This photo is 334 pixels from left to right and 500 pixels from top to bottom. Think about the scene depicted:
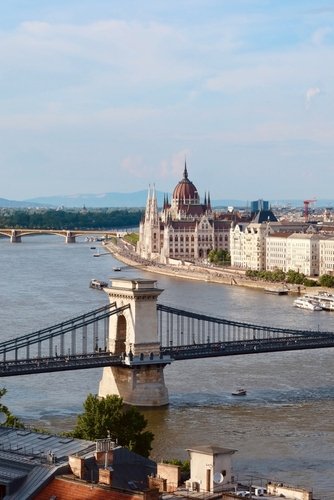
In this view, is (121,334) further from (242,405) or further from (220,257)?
(220,257)

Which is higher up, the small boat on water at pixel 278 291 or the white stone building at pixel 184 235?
the white stone building at pixel 184 235

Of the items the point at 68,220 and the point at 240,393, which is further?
the point at 68,220

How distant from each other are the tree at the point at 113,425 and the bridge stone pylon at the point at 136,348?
250 inches

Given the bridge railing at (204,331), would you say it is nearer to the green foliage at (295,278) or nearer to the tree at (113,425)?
the tree at (113,425)

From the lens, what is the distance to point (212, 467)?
1210cm

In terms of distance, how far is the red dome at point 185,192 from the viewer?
101250mm

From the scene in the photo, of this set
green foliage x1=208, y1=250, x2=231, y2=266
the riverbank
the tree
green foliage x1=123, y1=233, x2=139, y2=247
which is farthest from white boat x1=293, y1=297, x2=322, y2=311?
green foliage x1=123, y1=233, x2=139, y2=247

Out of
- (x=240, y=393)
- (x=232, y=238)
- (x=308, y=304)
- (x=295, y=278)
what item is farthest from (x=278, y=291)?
(x=240, y=393)

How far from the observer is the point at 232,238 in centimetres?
8188

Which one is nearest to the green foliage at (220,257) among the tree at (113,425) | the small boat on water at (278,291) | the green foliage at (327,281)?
the green foliage at (327,281)

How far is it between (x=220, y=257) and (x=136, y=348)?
2208 inches

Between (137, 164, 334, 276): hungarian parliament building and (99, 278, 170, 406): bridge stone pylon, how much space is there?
41.2 metres

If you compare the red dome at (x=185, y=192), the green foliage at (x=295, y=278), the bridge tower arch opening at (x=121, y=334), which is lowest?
the green foliage at (x=295, y=278)

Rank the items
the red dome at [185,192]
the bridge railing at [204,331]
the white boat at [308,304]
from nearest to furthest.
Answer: the bridge railing at [204,331] < the white boat at [308,304] < the red dome at [185,192]
